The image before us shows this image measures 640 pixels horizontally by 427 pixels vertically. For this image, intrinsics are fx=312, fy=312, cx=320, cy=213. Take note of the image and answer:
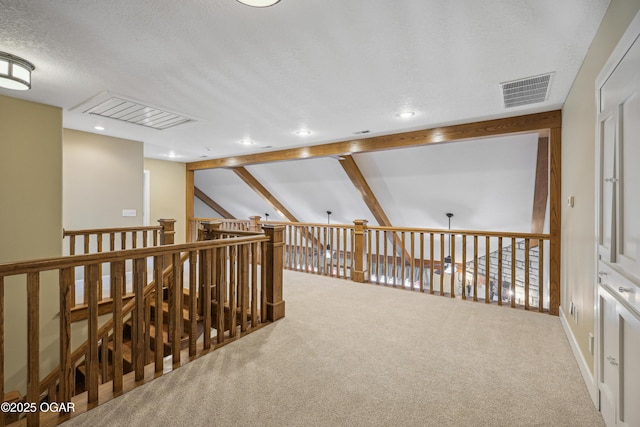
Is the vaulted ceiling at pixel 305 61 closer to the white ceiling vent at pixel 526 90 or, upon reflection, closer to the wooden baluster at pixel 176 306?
the white ceiling vent at pixel 526 90

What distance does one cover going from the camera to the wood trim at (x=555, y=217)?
10.6ft

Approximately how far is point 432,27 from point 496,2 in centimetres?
34

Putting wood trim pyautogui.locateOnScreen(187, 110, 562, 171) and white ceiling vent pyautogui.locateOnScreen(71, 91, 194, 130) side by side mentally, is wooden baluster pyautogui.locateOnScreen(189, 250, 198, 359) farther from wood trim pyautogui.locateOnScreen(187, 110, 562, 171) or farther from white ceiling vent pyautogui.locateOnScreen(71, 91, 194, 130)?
wood trim pyautogui.locateOnScreen(187, 110, 562, 171)

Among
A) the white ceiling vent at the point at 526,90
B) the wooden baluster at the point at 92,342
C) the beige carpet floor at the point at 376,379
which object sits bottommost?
the beige carpet floor at the point at 376,379

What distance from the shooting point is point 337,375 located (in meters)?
2.05

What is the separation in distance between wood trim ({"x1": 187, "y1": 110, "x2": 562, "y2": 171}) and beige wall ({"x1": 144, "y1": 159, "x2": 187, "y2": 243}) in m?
1.95

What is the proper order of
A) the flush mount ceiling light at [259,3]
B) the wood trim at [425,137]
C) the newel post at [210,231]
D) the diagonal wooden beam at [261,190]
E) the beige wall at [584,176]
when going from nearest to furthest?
1. the flush mount ceiling light at [259,3]
2. the beige wall at [584,176]
3. the wood trim at [425,137]
4. the newel post at [210,231]
5. the diagonal wooden beam at [261,190]

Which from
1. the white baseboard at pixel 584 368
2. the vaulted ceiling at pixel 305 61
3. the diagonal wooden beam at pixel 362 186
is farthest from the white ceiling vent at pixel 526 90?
the diagonal wooden beam at pixel 362 186

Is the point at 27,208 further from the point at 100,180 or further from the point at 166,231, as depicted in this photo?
the point at 100,180

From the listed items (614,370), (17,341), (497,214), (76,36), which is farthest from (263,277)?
(497,214)

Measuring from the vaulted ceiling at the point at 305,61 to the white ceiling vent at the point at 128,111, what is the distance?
0.25 ft

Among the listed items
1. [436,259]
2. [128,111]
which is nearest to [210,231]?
[128,111]

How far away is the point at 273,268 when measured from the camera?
2.97 metres

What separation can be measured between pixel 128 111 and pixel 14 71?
1283 millimetres
